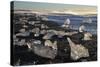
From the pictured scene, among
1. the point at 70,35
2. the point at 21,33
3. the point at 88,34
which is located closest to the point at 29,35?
the point at 21,33

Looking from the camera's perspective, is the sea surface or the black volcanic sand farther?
the sea surface

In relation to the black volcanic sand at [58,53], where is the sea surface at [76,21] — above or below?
above

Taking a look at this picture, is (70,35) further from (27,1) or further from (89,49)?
(27,1)

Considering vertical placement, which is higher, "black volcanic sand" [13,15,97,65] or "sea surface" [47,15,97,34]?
"sea surface" [47,15,97,34]

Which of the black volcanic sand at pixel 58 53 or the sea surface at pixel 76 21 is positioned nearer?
the black volcanic sand at pixel 58 53

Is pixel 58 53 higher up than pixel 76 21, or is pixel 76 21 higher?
pixel 76 21
